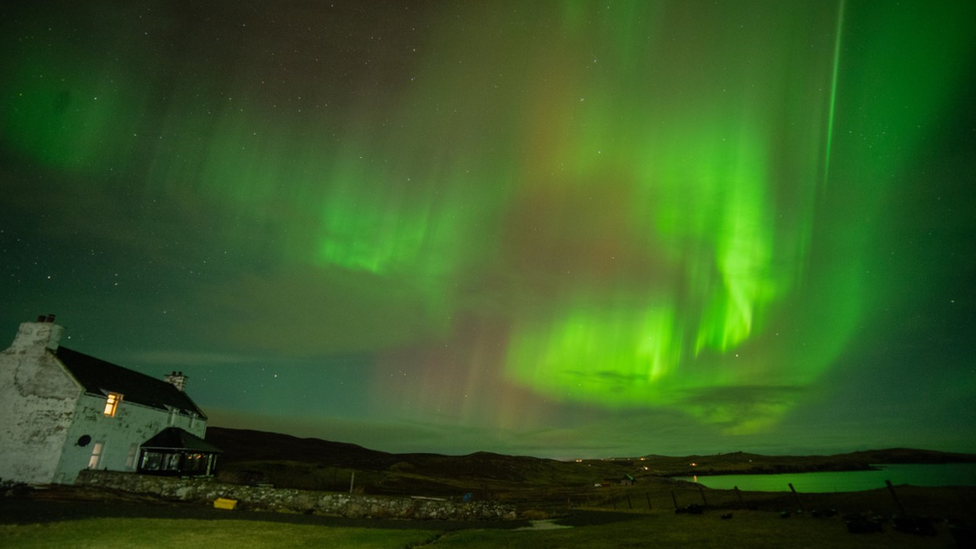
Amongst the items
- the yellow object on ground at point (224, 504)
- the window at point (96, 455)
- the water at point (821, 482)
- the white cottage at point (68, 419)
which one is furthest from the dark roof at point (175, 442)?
the water at point (821, 482)

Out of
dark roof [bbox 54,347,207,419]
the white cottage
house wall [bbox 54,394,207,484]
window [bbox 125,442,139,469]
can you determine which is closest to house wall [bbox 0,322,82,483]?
the white cottage

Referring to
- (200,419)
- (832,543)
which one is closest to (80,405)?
(200,419)

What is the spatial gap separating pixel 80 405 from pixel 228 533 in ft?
76.4

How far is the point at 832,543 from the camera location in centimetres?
2186

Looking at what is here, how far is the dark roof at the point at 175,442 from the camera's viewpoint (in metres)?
42.6

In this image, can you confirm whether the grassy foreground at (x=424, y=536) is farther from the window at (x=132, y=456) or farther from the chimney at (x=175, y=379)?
the chimney at (x=175, y=379)

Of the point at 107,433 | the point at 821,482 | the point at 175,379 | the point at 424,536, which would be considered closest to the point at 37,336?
the point at 107,433

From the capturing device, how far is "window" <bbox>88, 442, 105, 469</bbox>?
36.9 meters

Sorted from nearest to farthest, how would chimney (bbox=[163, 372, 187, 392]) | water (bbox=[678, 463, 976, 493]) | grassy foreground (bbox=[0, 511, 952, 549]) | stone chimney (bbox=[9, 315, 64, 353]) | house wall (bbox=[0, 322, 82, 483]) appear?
grassy foreground (bbox=[0, 511, 952, 549]) → house wall (bbox=[0, 322, 82, 483]) → stone chimney (bbox=[9, 315, 64, 353]) → chimney (bbox=[163, 372, 187, 392]) → water (bbox=[678, 463, 976, 493])

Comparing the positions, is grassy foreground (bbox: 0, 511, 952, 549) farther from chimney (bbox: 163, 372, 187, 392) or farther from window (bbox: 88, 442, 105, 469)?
chimney (bbox: 163, 372, 187, 392)

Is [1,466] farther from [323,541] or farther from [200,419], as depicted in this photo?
[323,541]

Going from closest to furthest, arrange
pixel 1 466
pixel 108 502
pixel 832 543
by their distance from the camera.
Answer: pixel 832 543 → pixel 108 502 → pixel 1 466

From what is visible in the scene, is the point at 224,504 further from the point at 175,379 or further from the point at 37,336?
the point at 175,379

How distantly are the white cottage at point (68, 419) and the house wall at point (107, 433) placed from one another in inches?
2.3
